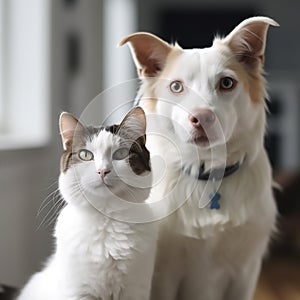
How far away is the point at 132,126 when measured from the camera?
3.06 feet

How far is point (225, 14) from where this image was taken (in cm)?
588

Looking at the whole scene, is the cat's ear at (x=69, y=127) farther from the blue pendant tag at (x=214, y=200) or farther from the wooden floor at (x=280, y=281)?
the wooden floor at (x=280, y=281)

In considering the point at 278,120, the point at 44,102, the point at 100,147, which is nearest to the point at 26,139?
the point at 44,102

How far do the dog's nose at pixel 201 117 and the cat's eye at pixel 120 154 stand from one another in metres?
0.14

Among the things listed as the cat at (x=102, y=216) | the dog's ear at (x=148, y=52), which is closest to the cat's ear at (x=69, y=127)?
the cat at (x=102, y=216)

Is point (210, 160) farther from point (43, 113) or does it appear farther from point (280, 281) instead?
point (280, 281)

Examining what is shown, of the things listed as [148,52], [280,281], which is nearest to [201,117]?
[148,52]

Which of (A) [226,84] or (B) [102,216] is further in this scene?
(A) [226,84]

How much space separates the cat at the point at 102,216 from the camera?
91cm

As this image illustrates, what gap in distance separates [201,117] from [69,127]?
0.75 feet

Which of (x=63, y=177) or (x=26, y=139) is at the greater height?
(x=63, y=177)

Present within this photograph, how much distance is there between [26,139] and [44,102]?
152 mm

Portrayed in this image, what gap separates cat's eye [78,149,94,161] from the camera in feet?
2.99

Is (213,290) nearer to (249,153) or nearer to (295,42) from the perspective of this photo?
(249,153)
